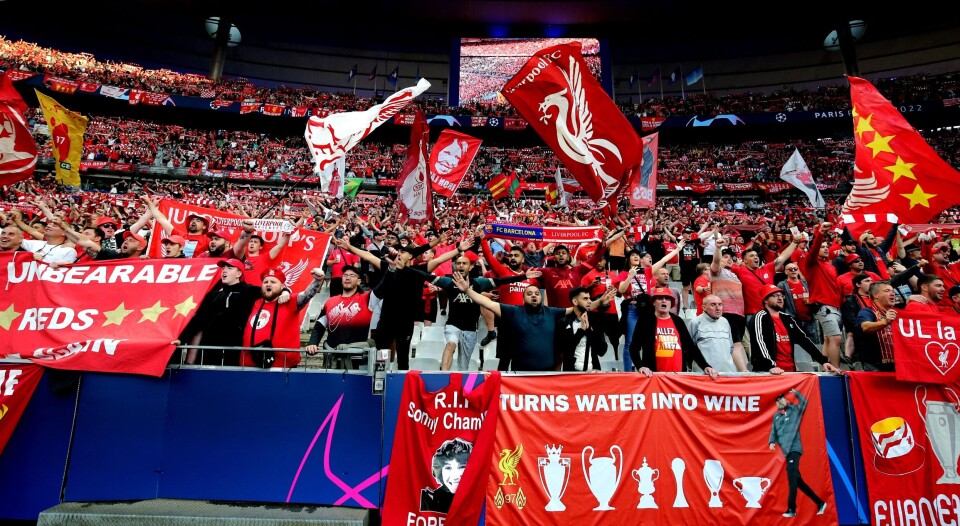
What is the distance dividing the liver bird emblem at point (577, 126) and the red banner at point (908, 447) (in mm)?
3706

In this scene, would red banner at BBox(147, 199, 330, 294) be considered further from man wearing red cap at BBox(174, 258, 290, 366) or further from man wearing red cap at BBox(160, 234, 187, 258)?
man wearing red cap at BBox(174, 258, 290, 366)

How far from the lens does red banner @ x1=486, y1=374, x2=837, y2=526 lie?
147 inches

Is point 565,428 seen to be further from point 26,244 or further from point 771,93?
point 771,93

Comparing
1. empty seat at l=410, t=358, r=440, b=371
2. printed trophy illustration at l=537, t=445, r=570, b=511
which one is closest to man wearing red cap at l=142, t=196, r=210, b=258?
empty seat at l=410, t=358, r=440, b=371

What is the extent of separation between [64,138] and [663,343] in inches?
464


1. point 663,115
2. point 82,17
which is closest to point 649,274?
point 663,115

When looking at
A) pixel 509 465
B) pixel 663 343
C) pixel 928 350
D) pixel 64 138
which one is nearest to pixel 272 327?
pixel 509 465

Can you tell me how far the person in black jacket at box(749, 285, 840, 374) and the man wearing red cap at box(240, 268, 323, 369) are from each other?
4349 mm

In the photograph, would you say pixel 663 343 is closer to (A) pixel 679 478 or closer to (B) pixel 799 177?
(A) pixel 679 478

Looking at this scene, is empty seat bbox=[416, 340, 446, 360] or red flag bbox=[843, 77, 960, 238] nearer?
red flag bbox=[843, 77, 960, 238]

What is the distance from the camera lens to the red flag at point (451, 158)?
10.8 m

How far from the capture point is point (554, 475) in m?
3.78

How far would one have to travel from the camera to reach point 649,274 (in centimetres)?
670

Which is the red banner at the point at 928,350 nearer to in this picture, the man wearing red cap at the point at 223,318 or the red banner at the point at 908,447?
the red banner at the point at 908,447
